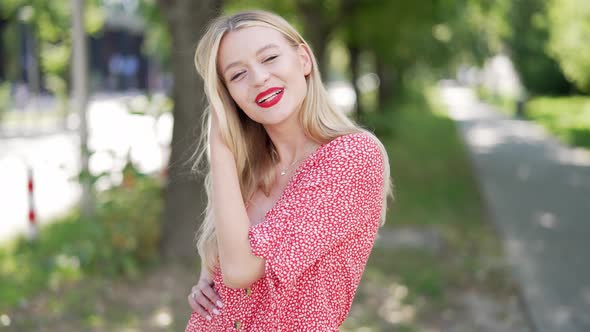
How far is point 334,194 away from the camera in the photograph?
174 cm

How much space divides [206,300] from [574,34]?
2136 centimetres

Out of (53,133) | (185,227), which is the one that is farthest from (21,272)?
(53,133)

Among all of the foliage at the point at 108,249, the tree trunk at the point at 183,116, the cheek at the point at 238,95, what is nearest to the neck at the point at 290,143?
the cheek at the point at 238,95

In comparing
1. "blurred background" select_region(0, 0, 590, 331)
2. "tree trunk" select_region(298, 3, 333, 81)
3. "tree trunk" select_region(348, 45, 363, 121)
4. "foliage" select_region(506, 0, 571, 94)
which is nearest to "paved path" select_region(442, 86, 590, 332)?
"blurred background" select_region(0, 0, 590, 331)

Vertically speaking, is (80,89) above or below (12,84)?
below

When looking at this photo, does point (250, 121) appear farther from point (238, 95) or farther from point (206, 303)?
point (206, 303)

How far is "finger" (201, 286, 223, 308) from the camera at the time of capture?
195cm

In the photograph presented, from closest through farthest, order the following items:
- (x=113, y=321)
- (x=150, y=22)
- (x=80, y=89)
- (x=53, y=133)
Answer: (x=113, y=321) → (x=80, y=89) → (x=150, y=22) → (x=53, y=133)

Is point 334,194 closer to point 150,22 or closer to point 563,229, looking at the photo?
point 563,229

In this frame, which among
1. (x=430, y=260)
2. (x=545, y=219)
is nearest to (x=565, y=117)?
(x=545, y=219)

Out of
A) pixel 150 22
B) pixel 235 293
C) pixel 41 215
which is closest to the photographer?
pixel 235 293

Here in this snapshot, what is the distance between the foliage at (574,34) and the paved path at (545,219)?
328 centimetres

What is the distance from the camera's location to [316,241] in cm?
171

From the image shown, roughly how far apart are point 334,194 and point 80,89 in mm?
7015
